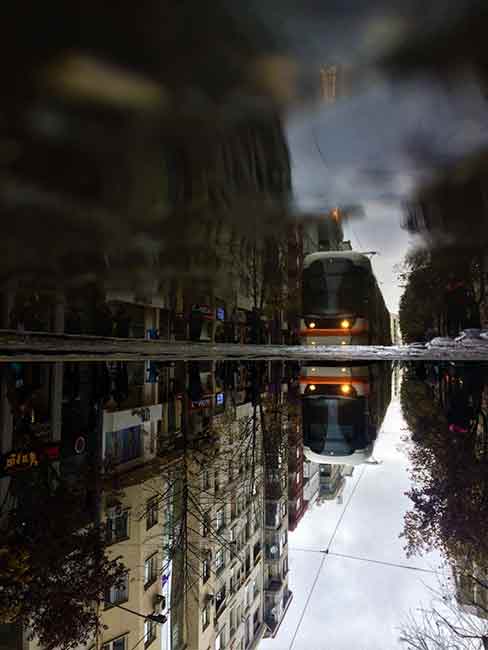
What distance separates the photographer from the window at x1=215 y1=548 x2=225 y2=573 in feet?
7.43

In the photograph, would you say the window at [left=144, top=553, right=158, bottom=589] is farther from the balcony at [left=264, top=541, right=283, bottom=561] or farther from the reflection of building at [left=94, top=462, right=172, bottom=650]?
the balcony at [left=264, top=541, right=283, bottom=561]

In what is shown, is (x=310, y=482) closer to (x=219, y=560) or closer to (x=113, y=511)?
(x=219, y=560)

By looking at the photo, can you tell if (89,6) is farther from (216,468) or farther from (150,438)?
(216,468)

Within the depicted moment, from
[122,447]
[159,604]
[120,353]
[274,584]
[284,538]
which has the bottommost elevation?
[274,584]

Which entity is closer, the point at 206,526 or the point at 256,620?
the point at 256,620

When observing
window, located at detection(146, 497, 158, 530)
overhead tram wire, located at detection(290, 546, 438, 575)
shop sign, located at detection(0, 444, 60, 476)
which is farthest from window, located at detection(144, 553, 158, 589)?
shop sign, located at detection(0, 444, 60, 476)

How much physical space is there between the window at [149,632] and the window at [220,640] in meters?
0.24

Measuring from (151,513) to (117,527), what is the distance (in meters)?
0.18

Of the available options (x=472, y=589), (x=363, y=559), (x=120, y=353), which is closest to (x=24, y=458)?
(x=363, y=559)

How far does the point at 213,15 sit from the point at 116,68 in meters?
2.84

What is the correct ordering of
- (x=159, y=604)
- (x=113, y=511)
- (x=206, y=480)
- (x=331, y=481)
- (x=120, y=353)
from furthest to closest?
(x=120, y=353)
(x=331, y=481)
(x=206, y=480)
(x=113, y=511)
(x=159, y=604)

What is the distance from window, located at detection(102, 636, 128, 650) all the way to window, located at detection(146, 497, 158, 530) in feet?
1.49

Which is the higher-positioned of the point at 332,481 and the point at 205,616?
the point at 332,481

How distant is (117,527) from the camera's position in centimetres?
227
